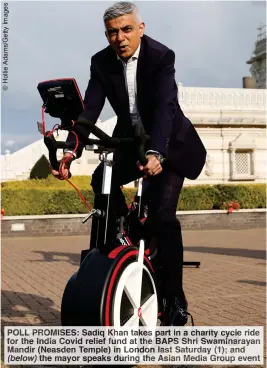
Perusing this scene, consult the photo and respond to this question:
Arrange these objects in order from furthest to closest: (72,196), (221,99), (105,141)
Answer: (221,99)
(72,196)
(105,141)

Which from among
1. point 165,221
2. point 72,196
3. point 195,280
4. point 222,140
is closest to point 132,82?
point 165,221

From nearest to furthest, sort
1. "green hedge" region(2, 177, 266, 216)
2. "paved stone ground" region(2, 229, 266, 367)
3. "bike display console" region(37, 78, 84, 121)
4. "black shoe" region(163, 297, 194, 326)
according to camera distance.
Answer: "bike display console" region(37, 78, 84, 121)
"black shoe" region(163, 297, 194, 326)
"paved stone ground" region(2, 229, 266, 367)
"green hedge" region(2, 177, 266, 216)

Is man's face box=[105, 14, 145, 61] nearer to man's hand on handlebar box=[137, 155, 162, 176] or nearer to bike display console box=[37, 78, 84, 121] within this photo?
bike display console box=[37, 78, 84, 121]

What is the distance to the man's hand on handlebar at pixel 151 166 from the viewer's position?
270cm

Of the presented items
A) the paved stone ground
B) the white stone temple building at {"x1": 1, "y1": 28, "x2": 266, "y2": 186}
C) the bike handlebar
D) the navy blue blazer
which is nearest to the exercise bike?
the bike handlebar

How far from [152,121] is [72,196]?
13522mm

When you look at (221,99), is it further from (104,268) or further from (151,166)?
(104,268)

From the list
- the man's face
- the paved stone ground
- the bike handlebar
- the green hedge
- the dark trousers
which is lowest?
the paved stone ground

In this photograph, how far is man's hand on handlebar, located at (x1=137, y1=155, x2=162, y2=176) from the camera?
270 cm

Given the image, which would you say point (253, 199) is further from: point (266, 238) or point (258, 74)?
point (258, 74)

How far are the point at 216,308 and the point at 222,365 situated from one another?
5.69ft

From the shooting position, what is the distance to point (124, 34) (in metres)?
2.96

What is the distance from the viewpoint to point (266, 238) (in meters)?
13.7

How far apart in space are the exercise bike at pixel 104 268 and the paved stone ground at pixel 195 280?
1707 millimetres
